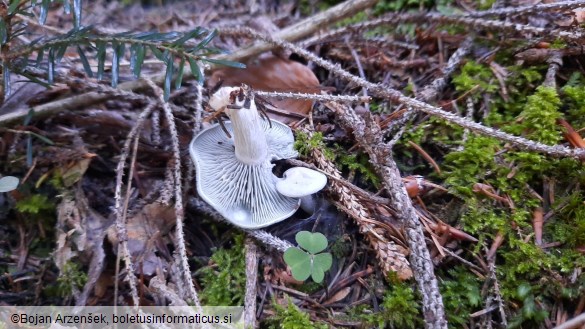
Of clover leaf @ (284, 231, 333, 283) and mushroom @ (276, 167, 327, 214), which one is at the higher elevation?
mushroom @ (276, 167, 327, 214)

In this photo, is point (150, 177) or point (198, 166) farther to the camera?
point (150, 177)

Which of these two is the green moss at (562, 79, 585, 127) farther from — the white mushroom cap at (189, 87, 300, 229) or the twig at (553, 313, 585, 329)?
the white mushroom cap at (189, 87, 300, 229)

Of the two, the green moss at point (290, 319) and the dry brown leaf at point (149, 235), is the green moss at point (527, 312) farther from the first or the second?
the dry brown leaf at point (149, 235)

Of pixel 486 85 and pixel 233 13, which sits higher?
pixel 486 85

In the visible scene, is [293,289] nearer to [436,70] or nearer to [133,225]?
[133,225]

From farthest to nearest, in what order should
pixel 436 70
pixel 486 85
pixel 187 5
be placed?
pixel 187 5 < pixel 436 70 < pixel 486 85

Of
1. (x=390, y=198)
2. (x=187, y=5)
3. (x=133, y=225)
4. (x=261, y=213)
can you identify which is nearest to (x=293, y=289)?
(x=261, y=213)

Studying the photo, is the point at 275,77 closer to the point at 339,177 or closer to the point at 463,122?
the point at 339,177

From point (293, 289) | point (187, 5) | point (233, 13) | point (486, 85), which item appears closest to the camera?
point (293, 289)

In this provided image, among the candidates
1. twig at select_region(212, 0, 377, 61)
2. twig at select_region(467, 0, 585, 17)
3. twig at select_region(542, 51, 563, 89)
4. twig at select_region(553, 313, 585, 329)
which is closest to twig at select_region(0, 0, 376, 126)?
twig at select_region(212, 0, 377, 61)
